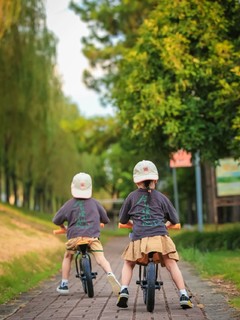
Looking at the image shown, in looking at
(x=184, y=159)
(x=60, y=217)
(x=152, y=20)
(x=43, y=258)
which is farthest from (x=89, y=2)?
(x=60, y=217)

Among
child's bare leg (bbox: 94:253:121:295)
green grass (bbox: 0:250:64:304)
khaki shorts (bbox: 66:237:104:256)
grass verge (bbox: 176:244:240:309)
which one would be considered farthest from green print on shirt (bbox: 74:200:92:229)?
grass verge (bbox: 176:244:240:309)

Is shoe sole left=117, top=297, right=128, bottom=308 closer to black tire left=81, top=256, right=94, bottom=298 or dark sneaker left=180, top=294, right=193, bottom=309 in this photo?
dark sneaker left=180, top=294, right=193, bottom=309

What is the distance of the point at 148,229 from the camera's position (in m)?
7.77

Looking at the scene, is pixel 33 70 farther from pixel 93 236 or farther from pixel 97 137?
pixel 93 236

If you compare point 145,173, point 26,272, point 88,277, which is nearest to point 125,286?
point 145,173

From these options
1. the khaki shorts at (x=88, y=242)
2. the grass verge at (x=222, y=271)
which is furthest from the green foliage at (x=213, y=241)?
the khaki shorts at (x=88, y=242)

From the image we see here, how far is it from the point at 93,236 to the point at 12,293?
1522 millimetres

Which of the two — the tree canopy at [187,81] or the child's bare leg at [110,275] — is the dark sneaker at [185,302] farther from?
the tree canopy at [187,81]

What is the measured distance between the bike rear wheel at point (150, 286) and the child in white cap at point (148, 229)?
189 mm

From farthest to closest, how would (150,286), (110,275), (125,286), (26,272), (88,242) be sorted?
(26,272) < (88,242) < (110,275) < (125,286) < (150,286)

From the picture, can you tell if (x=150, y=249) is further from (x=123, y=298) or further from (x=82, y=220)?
(x=82, y=220)

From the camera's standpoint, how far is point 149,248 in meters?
7.60

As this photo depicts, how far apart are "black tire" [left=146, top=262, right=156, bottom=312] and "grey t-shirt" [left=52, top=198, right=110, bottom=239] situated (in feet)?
7.20

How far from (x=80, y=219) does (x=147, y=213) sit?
6.74 ft
